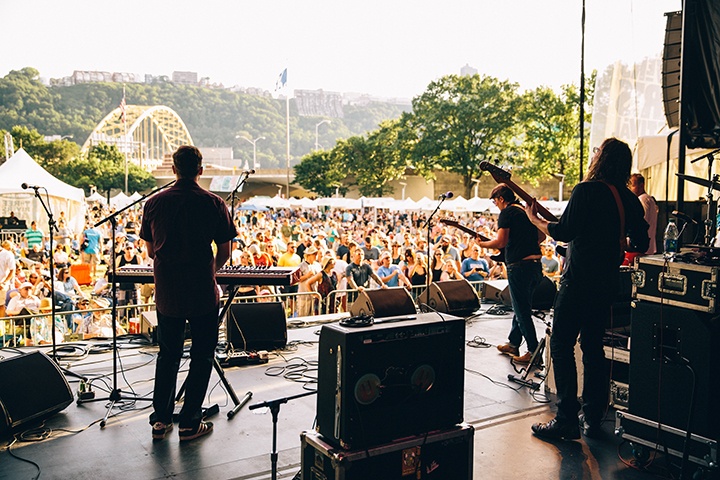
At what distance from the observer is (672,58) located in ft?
24.1

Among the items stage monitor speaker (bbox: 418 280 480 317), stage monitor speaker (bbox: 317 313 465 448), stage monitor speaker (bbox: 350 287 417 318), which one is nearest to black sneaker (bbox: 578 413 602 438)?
stage monitor speaker (bbox: 317 313 465 448)

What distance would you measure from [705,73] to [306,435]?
18.5 feet

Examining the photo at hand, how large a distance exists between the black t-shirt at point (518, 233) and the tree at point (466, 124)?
42.3 meters

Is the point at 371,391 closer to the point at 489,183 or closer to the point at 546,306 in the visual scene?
the point at 546,306

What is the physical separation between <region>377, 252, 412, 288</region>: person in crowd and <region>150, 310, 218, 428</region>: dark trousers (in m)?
6.27

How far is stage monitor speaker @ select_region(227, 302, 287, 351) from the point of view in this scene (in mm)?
6410

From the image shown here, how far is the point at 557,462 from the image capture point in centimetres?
371

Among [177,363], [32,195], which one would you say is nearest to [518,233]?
[177,363]

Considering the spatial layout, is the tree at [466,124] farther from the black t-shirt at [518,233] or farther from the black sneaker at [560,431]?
the black sneaker at [560,431]

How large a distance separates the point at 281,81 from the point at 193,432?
38006 millimetres

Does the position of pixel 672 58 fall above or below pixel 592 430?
above

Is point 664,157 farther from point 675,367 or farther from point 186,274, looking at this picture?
point 186,274

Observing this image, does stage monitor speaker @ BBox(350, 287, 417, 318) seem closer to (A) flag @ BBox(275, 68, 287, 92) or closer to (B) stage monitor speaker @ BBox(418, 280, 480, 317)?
(B) stage monitor speaker @ BBox(418, 280, 480, 317)

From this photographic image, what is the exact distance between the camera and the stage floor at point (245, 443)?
11.6 feet
